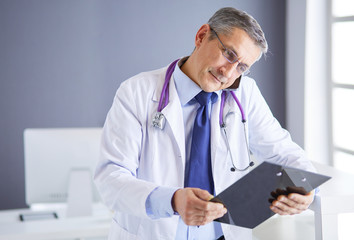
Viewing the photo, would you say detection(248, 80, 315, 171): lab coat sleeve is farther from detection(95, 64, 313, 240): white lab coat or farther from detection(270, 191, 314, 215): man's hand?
detection(270, 191, 314, 215): man's hand

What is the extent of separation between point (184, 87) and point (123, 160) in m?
0.36

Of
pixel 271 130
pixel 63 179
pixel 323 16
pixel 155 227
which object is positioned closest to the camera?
pixel 155 227

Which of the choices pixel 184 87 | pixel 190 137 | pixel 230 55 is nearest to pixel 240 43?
pixel 230 55

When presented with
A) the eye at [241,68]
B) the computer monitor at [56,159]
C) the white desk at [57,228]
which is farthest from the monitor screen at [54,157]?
the eye at [241,68]

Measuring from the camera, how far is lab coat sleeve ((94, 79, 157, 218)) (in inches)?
57.6

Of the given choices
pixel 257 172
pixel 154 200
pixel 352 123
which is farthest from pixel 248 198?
pixel 352 123

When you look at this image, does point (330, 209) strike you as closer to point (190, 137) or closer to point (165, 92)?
point (190, 137)

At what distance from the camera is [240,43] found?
1.57 m

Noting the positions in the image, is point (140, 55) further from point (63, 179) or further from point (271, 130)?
point (271, 130)

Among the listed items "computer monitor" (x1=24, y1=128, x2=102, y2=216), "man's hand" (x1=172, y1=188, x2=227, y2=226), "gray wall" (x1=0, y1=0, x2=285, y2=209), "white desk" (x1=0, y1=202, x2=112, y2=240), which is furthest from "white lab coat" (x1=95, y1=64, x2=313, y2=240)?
"gray wall" (x1=0, y1=0, x2=285, y2=209)

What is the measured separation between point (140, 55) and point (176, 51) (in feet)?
1.12

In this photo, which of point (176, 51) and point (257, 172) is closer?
point (257, 172)

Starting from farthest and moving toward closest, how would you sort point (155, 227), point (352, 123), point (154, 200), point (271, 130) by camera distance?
point (352, 123)
point (271, 130)
point (155, 227)
point (154, 200)

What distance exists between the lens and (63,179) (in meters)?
2.84
